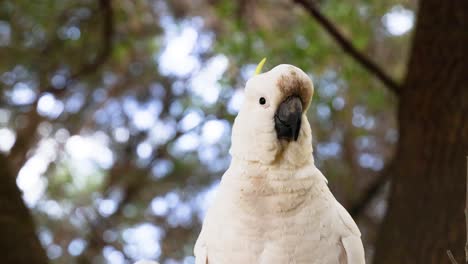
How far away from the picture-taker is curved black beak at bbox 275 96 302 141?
1239mm

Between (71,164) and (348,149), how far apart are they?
6.34 ft

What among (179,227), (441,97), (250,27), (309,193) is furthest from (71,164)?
(309,193)

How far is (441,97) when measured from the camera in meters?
2.30

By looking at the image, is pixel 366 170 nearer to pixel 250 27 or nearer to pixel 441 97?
pixel 250 27

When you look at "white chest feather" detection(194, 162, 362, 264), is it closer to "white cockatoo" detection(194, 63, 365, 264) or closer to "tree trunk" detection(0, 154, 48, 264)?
"white cockatoo" detection(194, 63, 365, 264)

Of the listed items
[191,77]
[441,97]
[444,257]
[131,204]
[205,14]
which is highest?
[205,14]

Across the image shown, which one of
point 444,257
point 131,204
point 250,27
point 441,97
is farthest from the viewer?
point 131,204

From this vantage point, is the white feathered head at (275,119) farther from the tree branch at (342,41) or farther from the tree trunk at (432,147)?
the tree branch at (342,41)

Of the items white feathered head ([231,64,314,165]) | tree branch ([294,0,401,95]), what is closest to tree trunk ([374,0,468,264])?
tree branch ([294,0,401,95])

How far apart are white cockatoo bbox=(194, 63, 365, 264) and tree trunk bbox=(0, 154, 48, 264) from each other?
3.24ft

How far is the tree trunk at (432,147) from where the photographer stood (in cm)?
218

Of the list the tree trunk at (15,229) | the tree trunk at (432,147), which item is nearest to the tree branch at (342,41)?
the tree trunk at (432,147)

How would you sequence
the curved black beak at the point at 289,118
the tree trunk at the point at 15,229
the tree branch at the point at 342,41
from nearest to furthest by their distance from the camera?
the curved black beak at the point at 289,118 → the tree trunk at the point at 15,229 → the tree branch at the point at 342,41

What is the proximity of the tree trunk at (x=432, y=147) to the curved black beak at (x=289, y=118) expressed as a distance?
3.57ft
